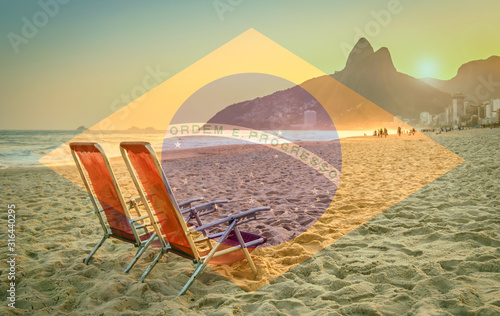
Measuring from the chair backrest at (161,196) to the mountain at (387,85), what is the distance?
157 metres

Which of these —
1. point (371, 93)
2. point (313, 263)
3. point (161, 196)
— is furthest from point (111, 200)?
point (371, 93)

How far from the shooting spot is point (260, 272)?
2930 mm

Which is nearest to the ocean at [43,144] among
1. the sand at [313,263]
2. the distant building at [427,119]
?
the sand at [313,263]

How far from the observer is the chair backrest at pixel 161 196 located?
2.46m

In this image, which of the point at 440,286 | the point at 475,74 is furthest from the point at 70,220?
the point at 475,74

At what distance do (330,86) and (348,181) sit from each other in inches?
5714

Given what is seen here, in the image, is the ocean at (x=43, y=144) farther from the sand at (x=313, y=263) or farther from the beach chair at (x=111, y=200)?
the beach chair at (x=111, y=200)

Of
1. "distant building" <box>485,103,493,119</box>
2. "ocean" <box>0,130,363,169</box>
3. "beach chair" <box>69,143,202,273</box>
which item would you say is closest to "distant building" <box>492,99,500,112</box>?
"distant building" <box>485,103,493,119</box>

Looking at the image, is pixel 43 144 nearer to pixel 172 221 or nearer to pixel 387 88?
pixel 172 221

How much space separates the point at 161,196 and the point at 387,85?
169861mm

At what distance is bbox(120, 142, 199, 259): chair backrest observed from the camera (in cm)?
246

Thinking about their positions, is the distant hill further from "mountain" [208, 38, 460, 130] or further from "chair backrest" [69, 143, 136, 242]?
"chair backrest" [69, 143, 136, 242]

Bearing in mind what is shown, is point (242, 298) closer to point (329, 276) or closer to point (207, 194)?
point (329, 276)

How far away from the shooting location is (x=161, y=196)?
2.59m
